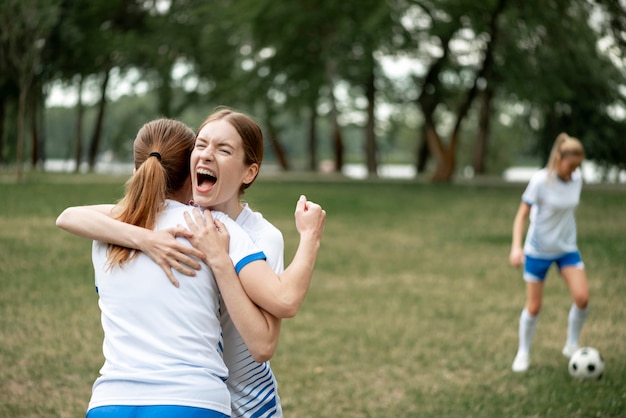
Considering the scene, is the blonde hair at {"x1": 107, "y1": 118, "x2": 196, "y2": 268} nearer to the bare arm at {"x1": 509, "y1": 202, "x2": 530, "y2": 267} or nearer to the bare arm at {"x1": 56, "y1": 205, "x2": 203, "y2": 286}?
the bare arm at {"x1": 56, "y1": 205, "x2": 203, "y2": 286}

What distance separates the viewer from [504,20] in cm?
2941

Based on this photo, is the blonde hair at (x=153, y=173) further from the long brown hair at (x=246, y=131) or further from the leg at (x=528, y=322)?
the leg at (x=528, y=322)

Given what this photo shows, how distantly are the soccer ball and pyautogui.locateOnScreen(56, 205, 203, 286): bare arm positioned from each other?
4.99 m

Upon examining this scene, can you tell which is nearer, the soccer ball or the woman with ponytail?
the woman with ponytail

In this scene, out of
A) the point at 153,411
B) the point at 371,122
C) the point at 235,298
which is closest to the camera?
the point at 153,411

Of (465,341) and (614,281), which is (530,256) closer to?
(465,341)

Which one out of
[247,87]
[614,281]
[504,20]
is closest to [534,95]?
[504,20]

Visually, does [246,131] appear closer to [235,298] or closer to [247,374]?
[235,298]

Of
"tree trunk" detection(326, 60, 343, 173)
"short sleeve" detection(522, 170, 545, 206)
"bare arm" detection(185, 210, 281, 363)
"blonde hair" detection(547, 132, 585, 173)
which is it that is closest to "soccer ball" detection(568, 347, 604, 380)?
"short sleeve" detection(522, 170, 545, 206)

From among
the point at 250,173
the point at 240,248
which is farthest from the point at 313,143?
the point at 240,248

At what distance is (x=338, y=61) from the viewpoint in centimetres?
2803

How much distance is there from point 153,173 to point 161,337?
1.74ft

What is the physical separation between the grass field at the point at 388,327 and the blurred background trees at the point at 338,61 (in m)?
7.27

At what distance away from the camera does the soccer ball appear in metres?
6.58
